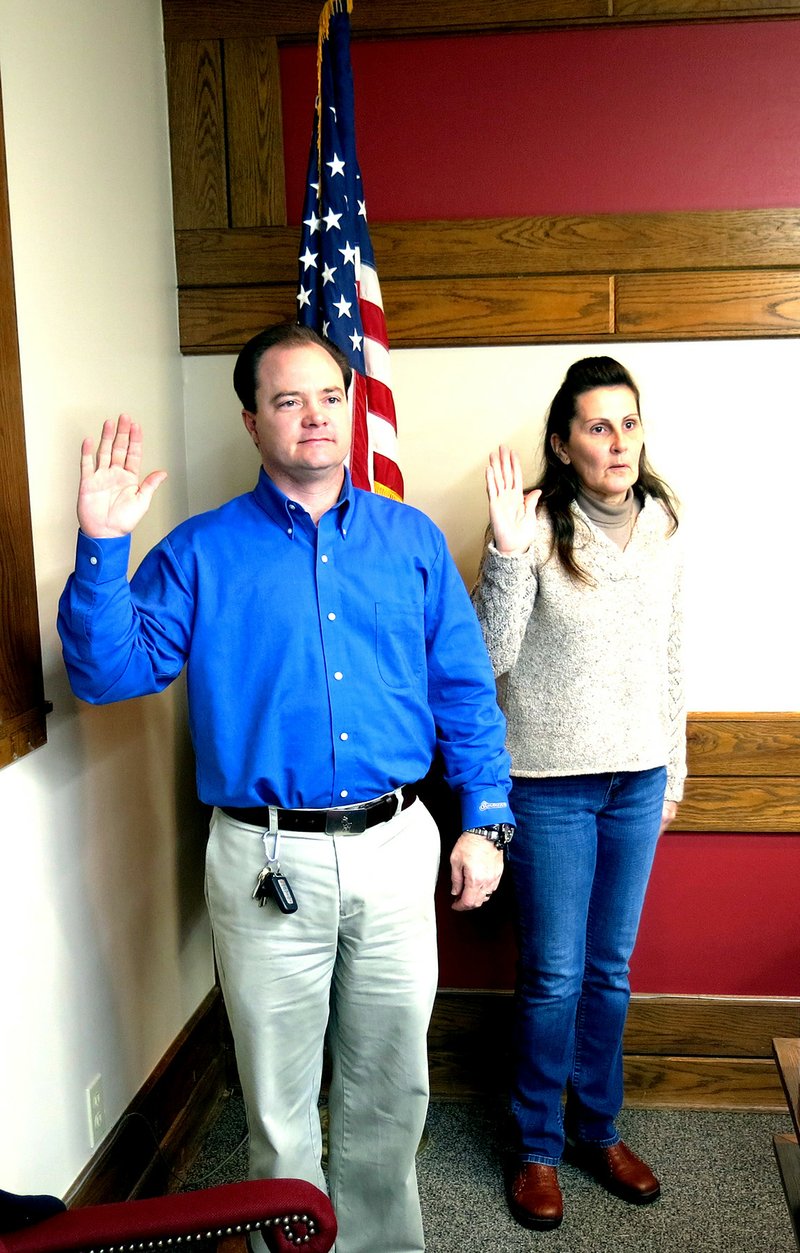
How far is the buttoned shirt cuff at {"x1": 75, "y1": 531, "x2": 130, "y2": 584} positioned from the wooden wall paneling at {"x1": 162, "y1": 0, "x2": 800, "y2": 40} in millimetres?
1626

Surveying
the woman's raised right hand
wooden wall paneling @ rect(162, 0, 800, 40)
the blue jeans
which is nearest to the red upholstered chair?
the blue jeans

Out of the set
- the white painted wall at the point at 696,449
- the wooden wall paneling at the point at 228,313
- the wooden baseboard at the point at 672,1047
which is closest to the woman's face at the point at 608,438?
the white painted wall at the point at 696,449

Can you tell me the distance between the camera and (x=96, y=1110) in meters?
2.04

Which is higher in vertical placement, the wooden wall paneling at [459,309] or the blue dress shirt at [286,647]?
the wooden wall paneling at [459,309]

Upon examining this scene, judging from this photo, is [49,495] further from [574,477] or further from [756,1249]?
[756,1249]

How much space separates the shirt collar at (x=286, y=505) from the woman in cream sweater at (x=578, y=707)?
0.33m

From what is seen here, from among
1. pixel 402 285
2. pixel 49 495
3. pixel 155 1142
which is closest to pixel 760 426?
pixel 402 285

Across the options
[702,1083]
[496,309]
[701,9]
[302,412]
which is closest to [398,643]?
[302,412]

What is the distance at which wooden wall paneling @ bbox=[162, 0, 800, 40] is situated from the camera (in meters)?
2.51

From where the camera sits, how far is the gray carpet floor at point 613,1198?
225cm

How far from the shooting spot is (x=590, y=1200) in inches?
94.0

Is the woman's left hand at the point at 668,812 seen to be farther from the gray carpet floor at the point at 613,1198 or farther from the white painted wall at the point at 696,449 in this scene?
the gray carpet floor at the point at 613,1198

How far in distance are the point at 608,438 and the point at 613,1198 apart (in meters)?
1.68

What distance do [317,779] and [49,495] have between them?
0.69 metres
